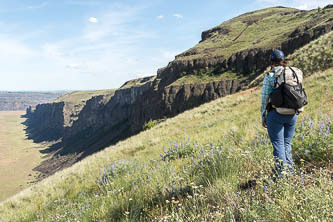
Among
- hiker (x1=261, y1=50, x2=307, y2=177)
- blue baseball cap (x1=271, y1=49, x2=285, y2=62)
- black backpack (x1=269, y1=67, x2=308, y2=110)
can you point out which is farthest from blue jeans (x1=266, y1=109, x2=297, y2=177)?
blue baseball cap (x1=271, y1=49, x2=285, y2=62)

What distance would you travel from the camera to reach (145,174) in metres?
4.05

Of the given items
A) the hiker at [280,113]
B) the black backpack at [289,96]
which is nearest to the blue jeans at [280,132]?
the hiker at [280,113]

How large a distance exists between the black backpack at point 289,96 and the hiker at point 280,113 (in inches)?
0.6

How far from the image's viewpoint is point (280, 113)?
10.2 ft

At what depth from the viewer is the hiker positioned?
305cm

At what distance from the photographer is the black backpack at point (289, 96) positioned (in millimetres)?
2969

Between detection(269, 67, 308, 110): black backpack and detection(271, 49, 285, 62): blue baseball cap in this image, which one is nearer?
detection(269, 67, 308, 110): black backpack

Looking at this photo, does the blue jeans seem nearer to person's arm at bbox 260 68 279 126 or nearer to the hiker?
A: the hiker

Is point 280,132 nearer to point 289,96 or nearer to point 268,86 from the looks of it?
point 289,96

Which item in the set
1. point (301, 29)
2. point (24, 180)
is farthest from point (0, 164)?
point (301, 29)

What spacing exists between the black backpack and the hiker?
0.01 metres

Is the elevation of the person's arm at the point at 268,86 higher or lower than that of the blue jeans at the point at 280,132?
higher

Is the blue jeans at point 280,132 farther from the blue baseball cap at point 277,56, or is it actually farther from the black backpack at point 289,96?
the blue baseball cap at point 277,56

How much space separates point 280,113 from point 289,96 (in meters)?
0.27
